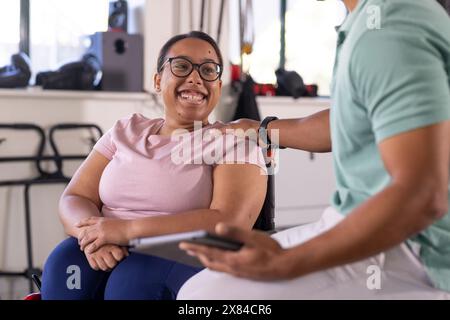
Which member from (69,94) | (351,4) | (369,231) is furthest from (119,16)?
(369,231)

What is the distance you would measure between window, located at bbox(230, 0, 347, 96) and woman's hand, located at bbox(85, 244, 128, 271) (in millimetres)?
3607

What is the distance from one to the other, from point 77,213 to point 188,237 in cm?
78

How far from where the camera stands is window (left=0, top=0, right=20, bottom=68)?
153 inches

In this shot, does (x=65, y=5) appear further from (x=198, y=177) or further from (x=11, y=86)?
(x=198, y=177)

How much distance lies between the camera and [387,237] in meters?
0.89

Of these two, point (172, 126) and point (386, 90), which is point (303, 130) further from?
point (386, 90)

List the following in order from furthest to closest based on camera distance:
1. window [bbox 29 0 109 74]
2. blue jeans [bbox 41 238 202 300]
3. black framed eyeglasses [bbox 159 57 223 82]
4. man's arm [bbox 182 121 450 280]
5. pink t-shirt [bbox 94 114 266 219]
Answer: window [bbox 29 0 109 74] → black framed eyeglasses [bbox 159 57 223 82] → pink t-shirt [bbox 94 114 266 219] → blue jeans [bbox 41 238 202 300] → man's arm [bbox 182 121 450 280]

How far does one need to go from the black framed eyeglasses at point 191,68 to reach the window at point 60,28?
235 cm

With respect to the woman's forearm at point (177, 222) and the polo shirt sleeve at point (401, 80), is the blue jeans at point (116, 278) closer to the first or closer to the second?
the woman's forearm at point (177, 222)

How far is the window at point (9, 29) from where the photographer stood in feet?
12.7

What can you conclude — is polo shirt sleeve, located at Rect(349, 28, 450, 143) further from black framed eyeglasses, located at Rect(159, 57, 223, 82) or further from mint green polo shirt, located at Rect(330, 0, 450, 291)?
black framed eyeglasses, located at Rect(159, 57, 223, 82)

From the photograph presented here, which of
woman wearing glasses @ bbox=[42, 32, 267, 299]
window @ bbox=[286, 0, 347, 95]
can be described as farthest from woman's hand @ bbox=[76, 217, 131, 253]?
window @ bbox=[286, 0, 347, 95]
